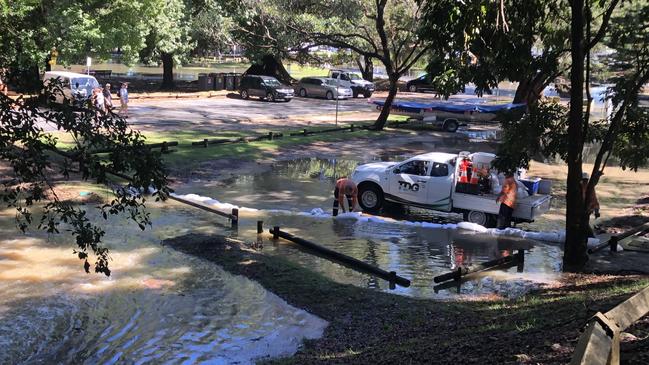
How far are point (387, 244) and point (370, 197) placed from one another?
3.55 meters

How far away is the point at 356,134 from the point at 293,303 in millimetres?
22453

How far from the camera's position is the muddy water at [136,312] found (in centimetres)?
834

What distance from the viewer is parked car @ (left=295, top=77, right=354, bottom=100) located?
49.4 meters

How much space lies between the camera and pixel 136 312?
9.62 meters

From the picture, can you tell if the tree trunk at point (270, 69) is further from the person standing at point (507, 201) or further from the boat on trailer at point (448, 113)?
the person standing at point (507, 201)

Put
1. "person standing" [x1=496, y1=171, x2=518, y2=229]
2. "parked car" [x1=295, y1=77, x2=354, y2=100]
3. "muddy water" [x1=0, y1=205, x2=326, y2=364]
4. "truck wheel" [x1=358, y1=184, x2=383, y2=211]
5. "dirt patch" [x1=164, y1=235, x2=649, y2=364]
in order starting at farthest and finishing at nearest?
"parked car" [x1=295, y1=77, x2=354, y2=100]
"truck wheel" [x1=358, y1=184, x2=383, y2=211]
"person standing" [x1=496, y1=171, x2=518, y2=229]
"muddy water" [x1=0, y1=205, x2=326, y2=364]
"dirt patch" [x1=164, y1=235, x2=649, y2=364]

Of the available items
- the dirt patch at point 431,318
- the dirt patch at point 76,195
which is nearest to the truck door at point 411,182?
the dirt patch at point 431,318

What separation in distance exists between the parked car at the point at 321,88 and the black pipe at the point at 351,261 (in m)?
36.8

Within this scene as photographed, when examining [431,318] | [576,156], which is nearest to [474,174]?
[576,156]

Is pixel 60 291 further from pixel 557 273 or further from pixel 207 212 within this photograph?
pixel 557 273

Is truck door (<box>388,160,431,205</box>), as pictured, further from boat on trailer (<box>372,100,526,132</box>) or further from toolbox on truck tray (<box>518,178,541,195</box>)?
boat on trailer (<box>372,100,526,132</box>)

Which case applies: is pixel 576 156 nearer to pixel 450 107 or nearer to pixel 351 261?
pixel 351 261

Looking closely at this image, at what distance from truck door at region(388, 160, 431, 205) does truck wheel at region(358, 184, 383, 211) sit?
40 cm

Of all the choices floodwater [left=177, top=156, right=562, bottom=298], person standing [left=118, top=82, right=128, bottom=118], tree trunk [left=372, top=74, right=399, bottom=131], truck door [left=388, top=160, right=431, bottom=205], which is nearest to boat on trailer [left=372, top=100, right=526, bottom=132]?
tree trunk [left=372, top=74, right=399, bottom=131]
